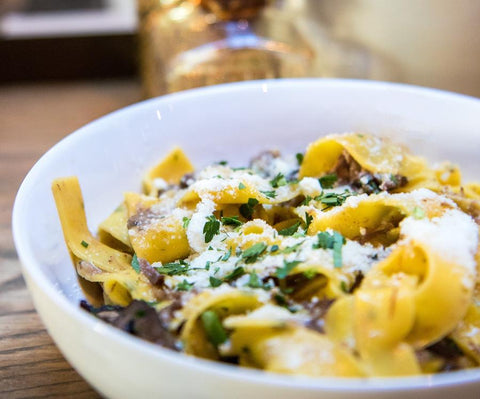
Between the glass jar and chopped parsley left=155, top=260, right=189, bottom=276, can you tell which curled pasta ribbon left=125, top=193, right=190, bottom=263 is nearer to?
chopped parsley left=155, top=260, right=189, bottom=276

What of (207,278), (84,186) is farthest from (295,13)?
(207,278)

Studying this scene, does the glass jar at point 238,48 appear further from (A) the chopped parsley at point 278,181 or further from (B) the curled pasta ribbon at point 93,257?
(B) the curled pasta ribbon at point 93,257

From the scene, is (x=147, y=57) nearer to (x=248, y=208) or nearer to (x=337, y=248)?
(x=248, y=208)

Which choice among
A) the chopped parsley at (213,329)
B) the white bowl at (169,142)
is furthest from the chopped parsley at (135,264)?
the chopped parsley at (213,329)

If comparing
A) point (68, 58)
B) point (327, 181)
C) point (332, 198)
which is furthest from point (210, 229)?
point (68, 58)

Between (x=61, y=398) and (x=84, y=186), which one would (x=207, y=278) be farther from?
(x=84, y=186)
